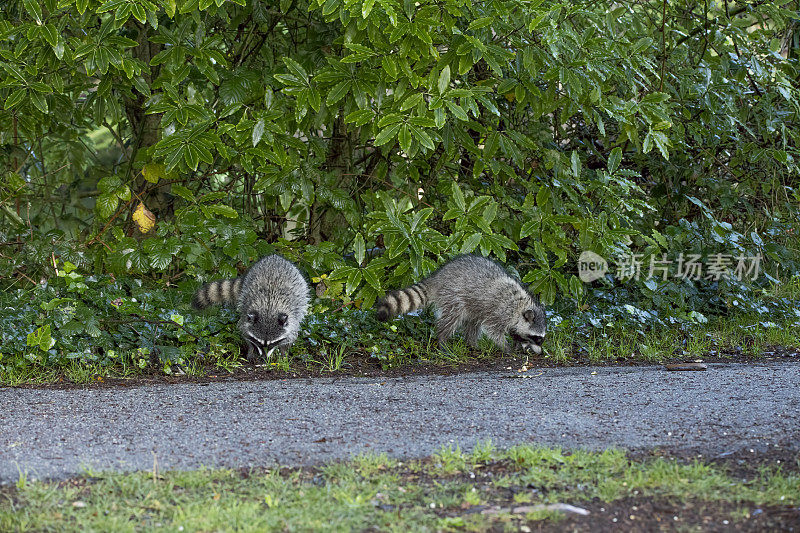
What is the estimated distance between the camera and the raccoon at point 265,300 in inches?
257

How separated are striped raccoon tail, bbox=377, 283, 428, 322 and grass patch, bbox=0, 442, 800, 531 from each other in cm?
286

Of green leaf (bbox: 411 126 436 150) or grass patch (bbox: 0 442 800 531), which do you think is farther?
green leaf (bbox: 411 126 436 150)

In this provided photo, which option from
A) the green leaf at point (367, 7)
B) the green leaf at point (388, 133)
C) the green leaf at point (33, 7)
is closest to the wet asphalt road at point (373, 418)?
the green leaf at point (388, 133)

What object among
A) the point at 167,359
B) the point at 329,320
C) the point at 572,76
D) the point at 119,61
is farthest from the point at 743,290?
the point at 119,61

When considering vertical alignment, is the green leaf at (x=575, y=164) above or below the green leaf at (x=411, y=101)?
below

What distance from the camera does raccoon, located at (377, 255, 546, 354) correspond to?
7227 millimetres

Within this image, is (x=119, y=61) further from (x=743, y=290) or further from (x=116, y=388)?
(x=743, y=290)

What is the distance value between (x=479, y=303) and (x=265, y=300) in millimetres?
1918

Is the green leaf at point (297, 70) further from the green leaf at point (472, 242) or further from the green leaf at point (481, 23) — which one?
the green leaf at point (472, 242)

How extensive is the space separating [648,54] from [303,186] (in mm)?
3462

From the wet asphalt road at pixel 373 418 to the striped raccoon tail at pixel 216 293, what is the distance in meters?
1.31

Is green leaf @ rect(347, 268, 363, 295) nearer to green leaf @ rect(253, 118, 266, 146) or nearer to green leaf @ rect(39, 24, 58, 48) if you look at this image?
green leaf @ rect(253, 118, 266, 146)

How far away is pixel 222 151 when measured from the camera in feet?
20.6

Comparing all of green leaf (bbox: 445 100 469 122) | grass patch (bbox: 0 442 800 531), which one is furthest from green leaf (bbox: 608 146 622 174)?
grass patch (bbox: 0 442 800 531)
